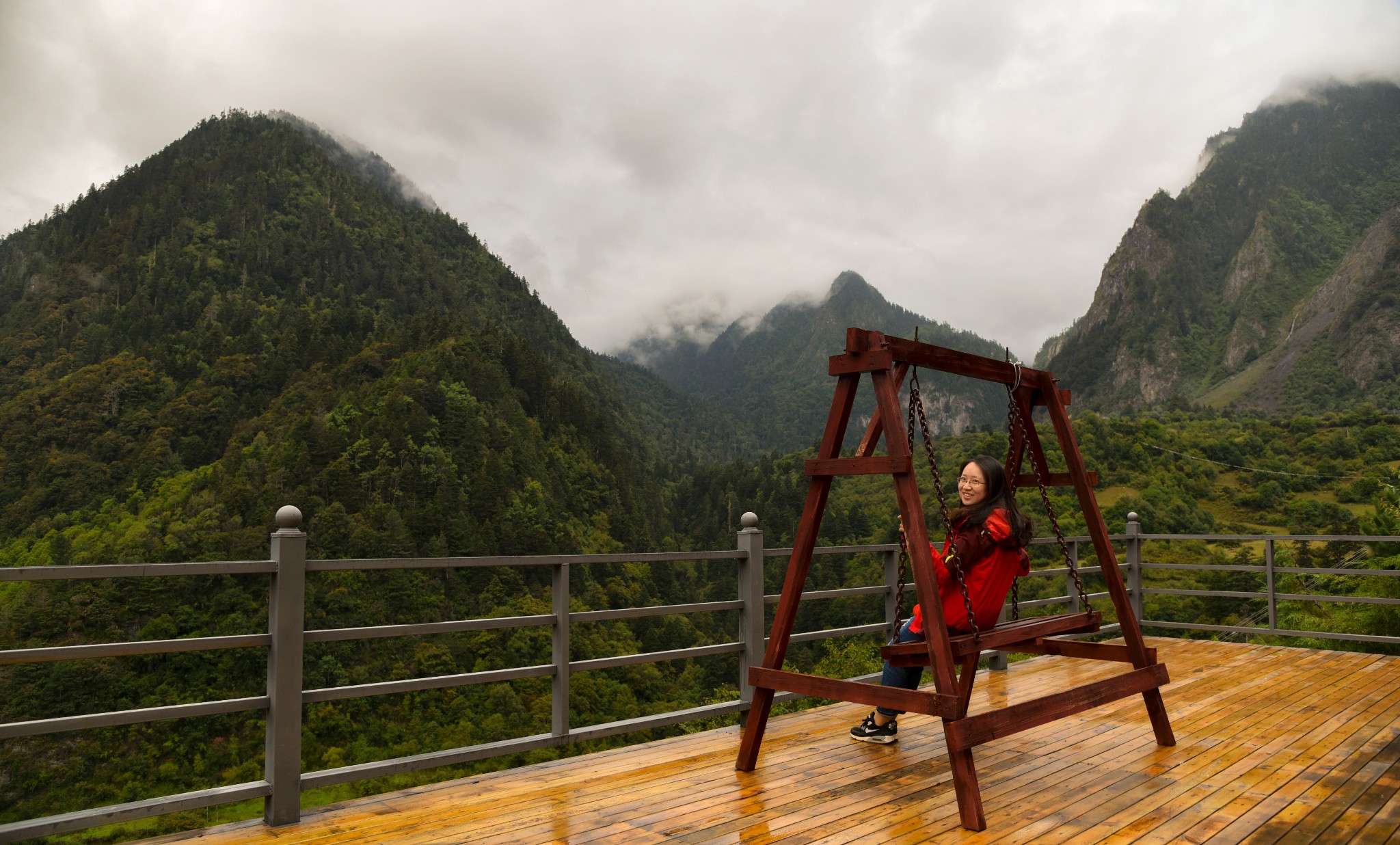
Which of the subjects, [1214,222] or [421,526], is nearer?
[421,526]

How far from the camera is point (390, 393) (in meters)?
67.2

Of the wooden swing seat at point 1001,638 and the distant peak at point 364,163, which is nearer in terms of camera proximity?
the wooden swing seat at point 1001,638

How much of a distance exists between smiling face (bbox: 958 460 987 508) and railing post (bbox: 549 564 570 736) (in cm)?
176

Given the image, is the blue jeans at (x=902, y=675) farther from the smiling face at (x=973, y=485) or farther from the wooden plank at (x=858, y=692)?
the smiling face at (x=973, y=485)

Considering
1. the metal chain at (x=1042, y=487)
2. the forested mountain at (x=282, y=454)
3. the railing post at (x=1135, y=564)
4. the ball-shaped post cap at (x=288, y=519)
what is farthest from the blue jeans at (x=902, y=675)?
the railing post at (x=1135, y=564)

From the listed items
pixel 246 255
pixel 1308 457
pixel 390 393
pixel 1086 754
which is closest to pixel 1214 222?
pixel 1308 457

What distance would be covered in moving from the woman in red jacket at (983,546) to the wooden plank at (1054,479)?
0.36 meters

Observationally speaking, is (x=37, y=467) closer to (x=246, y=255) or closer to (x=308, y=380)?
(x=308, y=380)

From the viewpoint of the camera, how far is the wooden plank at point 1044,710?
3006 millimetres

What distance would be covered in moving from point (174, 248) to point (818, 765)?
116 metres

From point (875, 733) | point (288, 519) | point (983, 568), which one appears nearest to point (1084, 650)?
point (983, 568)

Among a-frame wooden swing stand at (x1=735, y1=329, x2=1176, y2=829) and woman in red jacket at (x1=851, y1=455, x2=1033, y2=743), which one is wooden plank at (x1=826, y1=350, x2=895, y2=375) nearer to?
a-frame wooden swing stand at (x1=735, y1=329, x2=1176, y2=829)

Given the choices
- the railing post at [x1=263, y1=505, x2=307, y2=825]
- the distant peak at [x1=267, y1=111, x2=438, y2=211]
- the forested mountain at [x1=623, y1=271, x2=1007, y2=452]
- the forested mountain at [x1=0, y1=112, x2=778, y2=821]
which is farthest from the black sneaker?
the distant peak at [x1=267, y1=111, x2=438, y2=211]

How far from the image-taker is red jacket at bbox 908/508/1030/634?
3.42 metres
